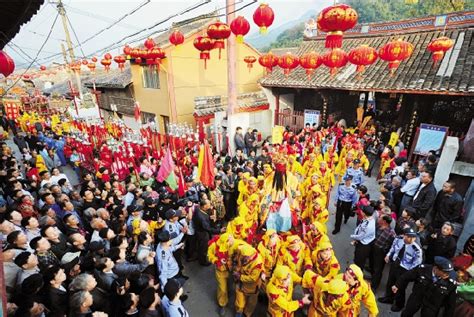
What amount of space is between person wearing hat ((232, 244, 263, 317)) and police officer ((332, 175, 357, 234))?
340cm

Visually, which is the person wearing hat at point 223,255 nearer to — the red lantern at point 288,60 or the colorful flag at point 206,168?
the colorful flag at point 206,168

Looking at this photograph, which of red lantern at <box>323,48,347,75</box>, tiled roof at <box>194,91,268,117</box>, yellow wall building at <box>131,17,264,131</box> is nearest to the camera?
red lantern at <box>323,48,347,75</box>

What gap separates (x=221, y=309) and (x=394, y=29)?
45.8 feet

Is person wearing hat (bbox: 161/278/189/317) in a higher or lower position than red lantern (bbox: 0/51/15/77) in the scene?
lower

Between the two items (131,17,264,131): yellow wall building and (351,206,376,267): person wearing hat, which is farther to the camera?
(131,17,264,131): yellow wall building

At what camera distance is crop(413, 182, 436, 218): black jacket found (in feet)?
18.9

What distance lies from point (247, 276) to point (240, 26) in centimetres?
564

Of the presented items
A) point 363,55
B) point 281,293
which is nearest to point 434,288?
point 281,293

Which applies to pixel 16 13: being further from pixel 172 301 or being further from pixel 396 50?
pixel 396 50

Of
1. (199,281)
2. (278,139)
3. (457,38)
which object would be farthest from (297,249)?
(457,38)

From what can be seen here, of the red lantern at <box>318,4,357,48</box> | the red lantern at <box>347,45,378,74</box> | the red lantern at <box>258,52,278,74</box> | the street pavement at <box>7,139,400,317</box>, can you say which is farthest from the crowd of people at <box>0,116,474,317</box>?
the red lantern at <box>258,52,278,74</box>

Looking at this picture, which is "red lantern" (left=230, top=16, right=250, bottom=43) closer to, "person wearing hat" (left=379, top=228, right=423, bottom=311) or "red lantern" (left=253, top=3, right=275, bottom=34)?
"red lantern" (left=253, top=3, right=275, bottom=34)

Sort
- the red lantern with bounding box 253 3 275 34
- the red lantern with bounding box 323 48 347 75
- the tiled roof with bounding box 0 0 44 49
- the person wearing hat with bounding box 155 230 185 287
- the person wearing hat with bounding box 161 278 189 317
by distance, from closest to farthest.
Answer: the person wearing hat with bounding box 161 278 189 317
the person wearing hat with bounding box 155 230 185 287
the tiled roof with bounding box 0 0 44 49
the red lantern with bounding box 253 3 275 34
the red lantern with bounding box 323 48 347 75

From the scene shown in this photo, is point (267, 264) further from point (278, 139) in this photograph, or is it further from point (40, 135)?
point (40, 135)
